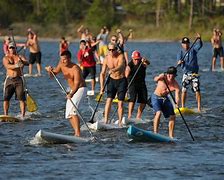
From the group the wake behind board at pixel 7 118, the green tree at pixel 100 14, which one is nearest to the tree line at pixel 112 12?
the green tree at pixel 100 14

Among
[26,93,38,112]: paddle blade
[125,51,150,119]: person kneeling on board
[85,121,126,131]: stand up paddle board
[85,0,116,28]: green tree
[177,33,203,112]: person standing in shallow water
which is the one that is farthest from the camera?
[85,0,116,28]: green tree

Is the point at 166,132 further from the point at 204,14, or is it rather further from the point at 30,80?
the point at 204,14

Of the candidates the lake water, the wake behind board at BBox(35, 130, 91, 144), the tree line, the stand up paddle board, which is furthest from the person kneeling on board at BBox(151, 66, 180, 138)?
the tree line

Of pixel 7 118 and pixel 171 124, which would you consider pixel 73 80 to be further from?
pixel 7 118

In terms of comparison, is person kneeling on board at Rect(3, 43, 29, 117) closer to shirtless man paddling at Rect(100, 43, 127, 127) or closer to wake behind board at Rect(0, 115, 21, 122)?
wake behind board at Rect(0, 115, 21, 122)

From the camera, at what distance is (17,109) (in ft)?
76.3

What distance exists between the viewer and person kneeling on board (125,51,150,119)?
774 inches

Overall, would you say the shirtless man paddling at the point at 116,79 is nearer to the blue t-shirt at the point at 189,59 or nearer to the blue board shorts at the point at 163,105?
the blue board shorts at the point at 163,105

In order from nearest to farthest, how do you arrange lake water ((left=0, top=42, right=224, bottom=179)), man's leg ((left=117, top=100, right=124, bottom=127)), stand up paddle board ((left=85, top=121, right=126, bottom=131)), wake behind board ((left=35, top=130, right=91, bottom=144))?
lake water ((left=0, top=42, right=224, bottom=179)) < wake behind board ((left=35, top=130, right=91, bottom=144)) < stand up paddle board ((left=85, top=121, right=126, bottom=131)) < man's leg ((left=117, top=100, right=124, bottom=127))

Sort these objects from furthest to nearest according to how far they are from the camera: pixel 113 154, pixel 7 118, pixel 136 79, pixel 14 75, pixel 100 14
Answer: pixel 100 14 < pixel 7 118 < pixel 14 75 < pixel 136 79 < pixel 113 154

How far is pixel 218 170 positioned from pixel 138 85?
5.90 m

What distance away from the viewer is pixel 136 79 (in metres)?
20.0

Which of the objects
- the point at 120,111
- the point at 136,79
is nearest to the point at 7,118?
the point at 120,111

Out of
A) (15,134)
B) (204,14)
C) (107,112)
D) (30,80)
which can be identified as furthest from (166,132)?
(204,14)
